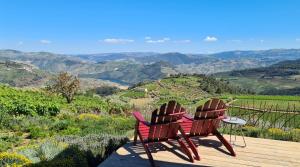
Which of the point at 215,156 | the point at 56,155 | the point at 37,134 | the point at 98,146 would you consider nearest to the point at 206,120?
the point at 215,156

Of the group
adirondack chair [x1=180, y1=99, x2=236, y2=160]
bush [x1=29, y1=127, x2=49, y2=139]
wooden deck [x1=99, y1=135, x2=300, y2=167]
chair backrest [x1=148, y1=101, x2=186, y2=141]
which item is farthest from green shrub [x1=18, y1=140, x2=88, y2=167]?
bush [x1=29, y1=127, x2=49, y2=139]

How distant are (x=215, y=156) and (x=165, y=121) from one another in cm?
134

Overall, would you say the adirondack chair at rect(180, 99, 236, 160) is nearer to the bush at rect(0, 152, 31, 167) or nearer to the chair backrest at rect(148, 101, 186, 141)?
the chair backrest at rect(148, 101, 186, 141)

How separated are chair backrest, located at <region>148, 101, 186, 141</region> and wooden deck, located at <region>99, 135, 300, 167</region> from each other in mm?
453

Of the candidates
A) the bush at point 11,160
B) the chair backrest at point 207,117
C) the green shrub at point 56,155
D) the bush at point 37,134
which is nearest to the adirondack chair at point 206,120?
the chair backrest at point 207,117

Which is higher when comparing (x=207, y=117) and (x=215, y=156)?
(x=207, y=117)

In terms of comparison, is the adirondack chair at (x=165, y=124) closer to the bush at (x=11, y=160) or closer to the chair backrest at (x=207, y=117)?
the chair backrest at (x=207, y=117)

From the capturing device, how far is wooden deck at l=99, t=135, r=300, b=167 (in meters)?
6.30

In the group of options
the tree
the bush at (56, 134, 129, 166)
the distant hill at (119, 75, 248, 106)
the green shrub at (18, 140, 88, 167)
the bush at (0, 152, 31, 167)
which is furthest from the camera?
the distant hill at (119, 75, 248, 106)

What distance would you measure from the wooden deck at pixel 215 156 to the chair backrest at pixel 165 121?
0.45 meters

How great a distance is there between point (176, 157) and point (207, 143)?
1.26 meters

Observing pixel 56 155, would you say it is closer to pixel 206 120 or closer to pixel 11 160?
pixel 11 160

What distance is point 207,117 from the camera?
678cm

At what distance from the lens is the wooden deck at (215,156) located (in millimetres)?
6301
